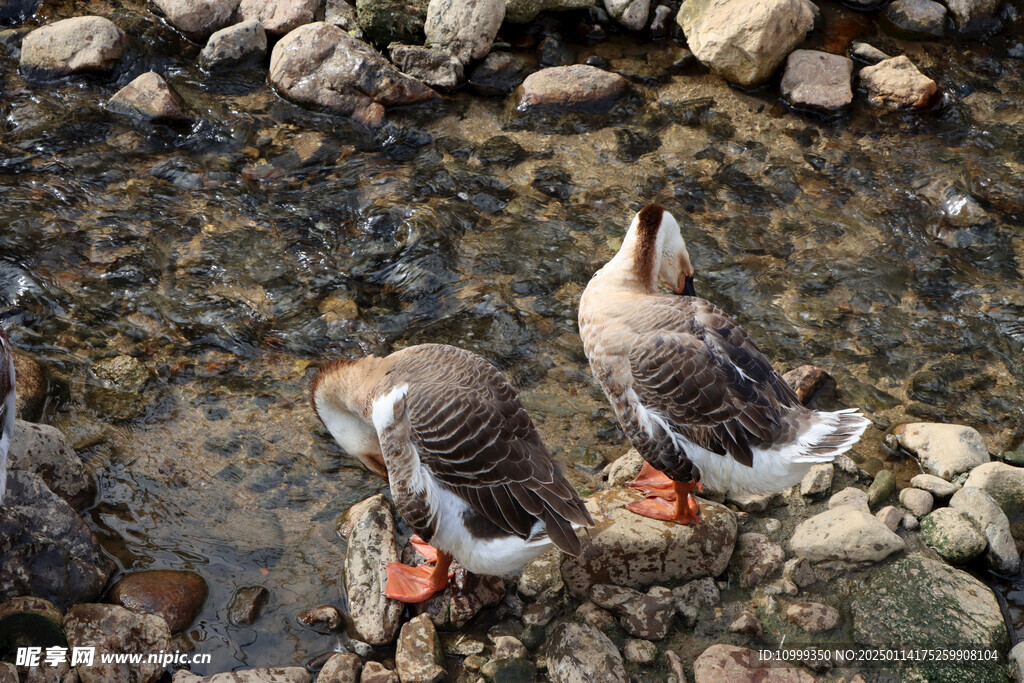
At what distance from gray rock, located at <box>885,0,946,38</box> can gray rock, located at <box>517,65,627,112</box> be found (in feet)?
13.3

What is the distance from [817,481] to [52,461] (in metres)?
5.07

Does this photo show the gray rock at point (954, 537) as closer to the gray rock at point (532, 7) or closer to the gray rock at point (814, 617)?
the gray rock at point (814, 617)

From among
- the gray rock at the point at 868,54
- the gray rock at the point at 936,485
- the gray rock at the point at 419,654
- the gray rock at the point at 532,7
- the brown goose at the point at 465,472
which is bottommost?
the gray rock at the point at 419,654

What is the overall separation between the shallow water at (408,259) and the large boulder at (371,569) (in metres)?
0.20

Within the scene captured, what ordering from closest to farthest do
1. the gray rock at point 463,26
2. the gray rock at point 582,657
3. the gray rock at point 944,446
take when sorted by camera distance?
the gray rock at point 582,657, the gray rock at point 944,446, the gray rock at point 463,26

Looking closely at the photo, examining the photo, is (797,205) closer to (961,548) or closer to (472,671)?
(961,548)

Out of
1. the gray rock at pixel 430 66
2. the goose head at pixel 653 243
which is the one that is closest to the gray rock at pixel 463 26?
the gray rock at pixel 430 66

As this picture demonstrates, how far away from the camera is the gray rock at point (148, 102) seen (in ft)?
28.6

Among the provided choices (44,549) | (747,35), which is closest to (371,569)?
(44,549)

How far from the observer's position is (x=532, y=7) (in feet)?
33.1

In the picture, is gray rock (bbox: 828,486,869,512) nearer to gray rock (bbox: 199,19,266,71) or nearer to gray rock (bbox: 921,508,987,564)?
gray rock (bbox: 921,508,987,564)

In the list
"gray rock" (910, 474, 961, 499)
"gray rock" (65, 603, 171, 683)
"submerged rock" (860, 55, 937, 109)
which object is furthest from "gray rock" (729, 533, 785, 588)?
"submerged rock" (860, 55, 937, 109)

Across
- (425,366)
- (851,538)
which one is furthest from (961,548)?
(425,366)

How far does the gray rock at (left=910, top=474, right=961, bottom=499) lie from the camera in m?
5.42
